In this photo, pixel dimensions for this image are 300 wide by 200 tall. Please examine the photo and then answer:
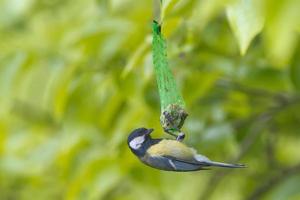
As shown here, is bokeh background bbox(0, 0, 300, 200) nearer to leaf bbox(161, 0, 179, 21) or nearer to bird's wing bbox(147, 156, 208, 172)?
leaf bbox(161, 0, 179, 21)

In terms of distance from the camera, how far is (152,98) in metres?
1.95

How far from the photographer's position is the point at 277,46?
1.34 metres

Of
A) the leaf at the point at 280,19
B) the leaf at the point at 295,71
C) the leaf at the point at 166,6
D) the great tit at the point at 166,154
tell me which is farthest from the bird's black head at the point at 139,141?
the leaf at the point at 295,71

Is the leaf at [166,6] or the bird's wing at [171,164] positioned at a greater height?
the leaf at [166,6]

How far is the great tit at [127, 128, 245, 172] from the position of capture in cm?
105

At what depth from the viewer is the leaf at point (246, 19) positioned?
4.22 feet

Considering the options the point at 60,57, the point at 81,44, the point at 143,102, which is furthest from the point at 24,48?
the point at 143,102

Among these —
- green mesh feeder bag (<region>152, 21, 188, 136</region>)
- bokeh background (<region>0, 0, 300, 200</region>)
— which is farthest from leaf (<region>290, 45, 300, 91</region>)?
green mesh feeder bag (<region>152, 21, 188, 136</region>)

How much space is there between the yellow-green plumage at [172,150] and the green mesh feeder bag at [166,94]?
5 centimetres

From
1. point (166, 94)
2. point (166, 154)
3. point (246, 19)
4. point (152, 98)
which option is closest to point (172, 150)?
point (166, 154)

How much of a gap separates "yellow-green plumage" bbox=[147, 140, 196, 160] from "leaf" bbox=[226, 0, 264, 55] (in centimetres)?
26

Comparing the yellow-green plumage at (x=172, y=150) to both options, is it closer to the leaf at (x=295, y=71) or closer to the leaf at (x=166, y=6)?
the leaf at (x=166, y=6)

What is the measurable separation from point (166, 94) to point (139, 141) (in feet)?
0.37

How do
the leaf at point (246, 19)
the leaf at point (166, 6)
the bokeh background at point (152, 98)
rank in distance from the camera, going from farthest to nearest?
the bokeh background at point (152, 98)
the leaf at point (246, 19)
the leaf at point (166, 6)
